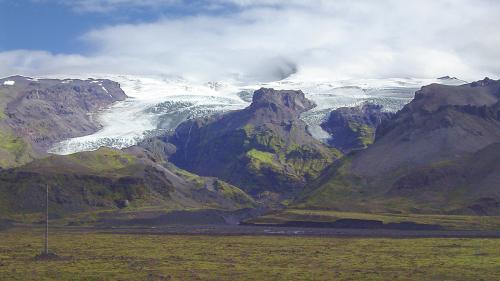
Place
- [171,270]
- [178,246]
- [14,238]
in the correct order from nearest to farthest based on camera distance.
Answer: [171,270] → [178,246] → [14,238]

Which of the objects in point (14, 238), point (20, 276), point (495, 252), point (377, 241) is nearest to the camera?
point (20, 276)

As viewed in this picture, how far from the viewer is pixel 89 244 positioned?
166m

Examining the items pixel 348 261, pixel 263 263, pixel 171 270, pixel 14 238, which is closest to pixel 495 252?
pixel 348 261

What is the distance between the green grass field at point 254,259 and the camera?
103812 mm

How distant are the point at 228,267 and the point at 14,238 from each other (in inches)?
3688

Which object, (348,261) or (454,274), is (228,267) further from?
(454,274)

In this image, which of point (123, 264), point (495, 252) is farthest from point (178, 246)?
point (495, 252)

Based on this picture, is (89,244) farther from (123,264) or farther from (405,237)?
(405,237)

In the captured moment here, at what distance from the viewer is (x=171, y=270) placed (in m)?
110

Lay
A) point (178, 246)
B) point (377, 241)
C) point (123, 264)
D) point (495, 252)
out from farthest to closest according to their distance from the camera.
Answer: point (377, 241) → point (178, 246) → point (495, 252) → point (123, 264)

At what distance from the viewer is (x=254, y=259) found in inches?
5044

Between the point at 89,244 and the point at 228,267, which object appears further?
the point at 89,244

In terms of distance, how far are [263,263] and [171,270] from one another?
17.4 meters

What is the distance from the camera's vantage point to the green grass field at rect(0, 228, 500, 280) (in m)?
104
